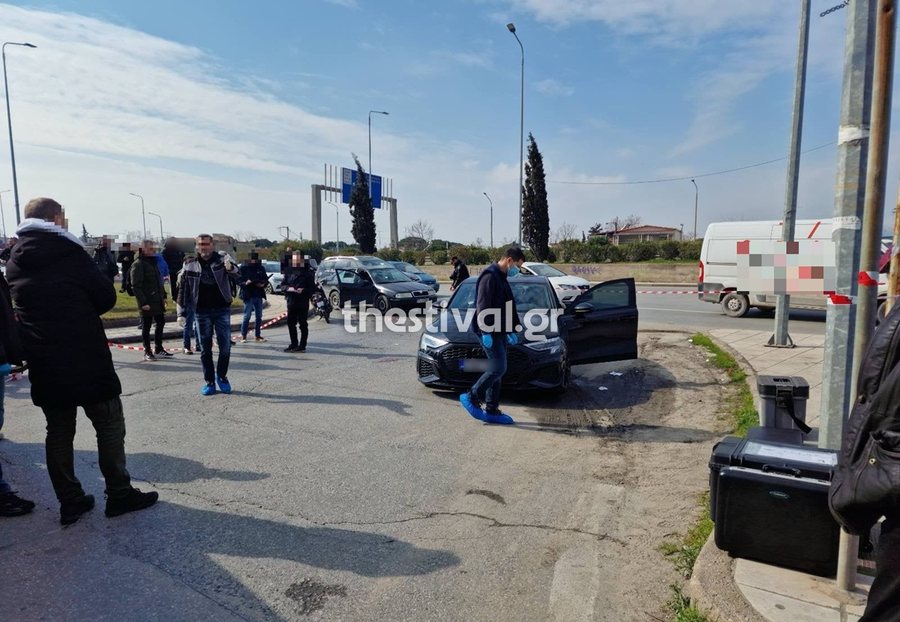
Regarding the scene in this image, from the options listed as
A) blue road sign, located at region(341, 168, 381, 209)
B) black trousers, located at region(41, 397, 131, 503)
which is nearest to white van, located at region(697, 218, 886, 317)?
black trousers, located at region(41, 397, 131, 503)

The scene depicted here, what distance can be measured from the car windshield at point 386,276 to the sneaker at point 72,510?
1392cm

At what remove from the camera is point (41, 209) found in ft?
12.2

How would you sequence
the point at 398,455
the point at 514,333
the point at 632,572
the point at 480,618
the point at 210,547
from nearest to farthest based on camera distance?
1. the point at 480,618
2. the point at 632,572
3. the point at 210,547
4. the point at 398,455
5. the point at 514,333

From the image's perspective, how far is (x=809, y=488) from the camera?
109 inches

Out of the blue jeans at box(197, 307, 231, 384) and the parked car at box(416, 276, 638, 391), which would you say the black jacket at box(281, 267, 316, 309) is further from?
the parked car at box(416, 276, 638, 391)

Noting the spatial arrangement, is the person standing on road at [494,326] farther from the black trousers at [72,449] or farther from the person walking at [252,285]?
the person walking at [252,285]

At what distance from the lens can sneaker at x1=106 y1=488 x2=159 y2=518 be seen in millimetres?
3840

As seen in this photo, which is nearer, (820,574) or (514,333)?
(820,574)

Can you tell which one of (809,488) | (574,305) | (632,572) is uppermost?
(574,305)

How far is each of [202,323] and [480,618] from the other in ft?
18.5

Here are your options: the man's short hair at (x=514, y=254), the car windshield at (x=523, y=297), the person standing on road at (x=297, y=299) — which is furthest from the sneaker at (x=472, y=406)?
the person standing on road at (x=297, y=299)

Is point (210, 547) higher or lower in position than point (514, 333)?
lower

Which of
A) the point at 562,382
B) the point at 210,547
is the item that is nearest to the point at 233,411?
the point at 210,547

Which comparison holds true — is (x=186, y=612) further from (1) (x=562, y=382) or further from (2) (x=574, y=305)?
(2) (x=574, y=305)
